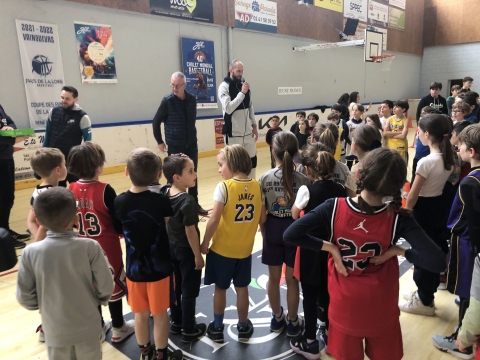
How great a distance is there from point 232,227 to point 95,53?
267 inches

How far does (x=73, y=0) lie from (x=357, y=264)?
7.71 meters

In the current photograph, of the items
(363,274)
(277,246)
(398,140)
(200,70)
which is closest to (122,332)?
(277,246)

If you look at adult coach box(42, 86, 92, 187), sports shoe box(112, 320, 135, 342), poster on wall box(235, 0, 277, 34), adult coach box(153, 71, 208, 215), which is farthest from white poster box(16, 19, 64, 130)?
sports shoe box(112, 320, 135, 342)

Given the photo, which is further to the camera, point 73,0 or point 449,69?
point 449,69

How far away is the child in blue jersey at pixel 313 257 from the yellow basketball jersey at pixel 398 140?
284cm

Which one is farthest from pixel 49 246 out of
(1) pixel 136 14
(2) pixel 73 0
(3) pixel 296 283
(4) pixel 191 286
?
(1) pixel 136 14

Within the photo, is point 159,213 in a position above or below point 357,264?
above

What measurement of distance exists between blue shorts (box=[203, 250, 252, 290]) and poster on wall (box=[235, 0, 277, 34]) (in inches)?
363

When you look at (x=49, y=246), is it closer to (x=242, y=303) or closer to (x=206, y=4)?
(x=242, y=303)

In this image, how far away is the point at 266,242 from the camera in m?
2.29

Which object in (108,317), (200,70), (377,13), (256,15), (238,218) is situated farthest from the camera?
(377,13)

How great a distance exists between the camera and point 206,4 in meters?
9.30

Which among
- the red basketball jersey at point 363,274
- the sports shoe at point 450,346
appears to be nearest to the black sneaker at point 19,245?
the red basketball jersey at point 363,274

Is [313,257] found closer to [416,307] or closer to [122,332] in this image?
[416,307]
